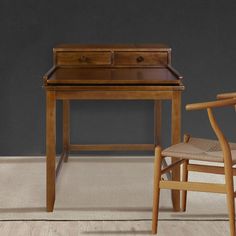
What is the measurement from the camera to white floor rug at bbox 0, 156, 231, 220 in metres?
4.14

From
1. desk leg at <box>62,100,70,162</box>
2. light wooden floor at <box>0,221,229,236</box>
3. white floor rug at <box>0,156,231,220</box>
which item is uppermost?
desk leg at <box>62,100,70,162</box>

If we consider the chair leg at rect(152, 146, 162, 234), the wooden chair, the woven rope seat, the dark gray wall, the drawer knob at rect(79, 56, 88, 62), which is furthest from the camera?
the dark gray wall

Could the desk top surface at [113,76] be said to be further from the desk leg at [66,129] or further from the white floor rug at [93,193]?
the white floor rug at [93,193]

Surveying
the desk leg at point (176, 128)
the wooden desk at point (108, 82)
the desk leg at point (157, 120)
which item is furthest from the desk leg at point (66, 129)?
the desk leg at point (176, 128)

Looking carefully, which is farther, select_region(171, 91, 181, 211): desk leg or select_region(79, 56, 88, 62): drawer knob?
select_region(79, 56, 88, 62): drawer knob

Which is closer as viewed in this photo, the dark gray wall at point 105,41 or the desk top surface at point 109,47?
the desk top surface at point 109,47

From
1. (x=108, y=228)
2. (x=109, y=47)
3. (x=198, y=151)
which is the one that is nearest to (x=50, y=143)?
(x=108, y=228)

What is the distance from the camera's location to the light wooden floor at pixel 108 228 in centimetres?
378

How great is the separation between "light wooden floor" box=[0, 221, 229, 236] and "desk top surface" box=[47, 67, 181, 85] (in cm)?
80

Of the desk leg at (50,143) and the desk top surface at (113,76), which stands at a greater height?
the desk top surface at (113,76)

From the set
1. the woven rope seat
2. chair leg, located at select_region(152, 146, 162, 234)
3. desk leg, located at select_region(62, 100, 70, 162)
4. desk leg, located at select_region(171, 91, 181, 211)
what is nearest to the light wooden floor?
chair leg, located at select_region(152, 146, 162, 234)

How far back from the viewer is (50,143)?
417cm

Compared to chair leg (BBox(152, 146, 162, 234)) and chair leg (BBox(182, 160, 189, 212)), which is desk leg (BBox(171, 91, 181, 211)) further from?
chair leg (BBox(152, 146, 162, 234))

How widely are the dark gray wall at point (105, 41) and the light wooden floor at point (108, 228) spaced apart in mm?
1866
